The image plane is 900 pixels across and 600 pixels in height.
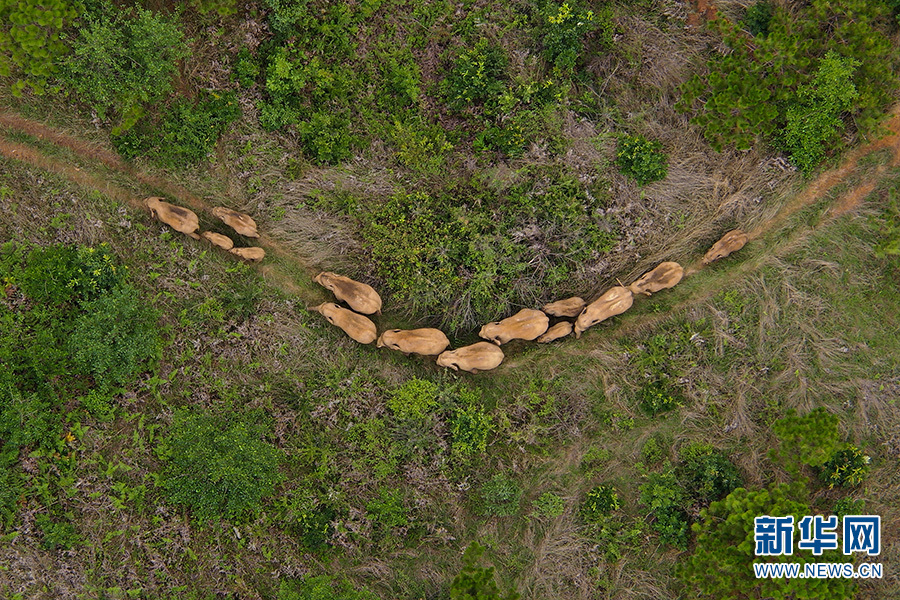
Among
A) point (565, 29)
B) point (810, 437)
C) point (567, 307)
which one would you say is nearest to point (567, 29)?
point (565, 29)

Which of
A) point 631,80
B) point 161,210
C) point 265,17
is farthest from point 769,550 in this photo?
point 265,17

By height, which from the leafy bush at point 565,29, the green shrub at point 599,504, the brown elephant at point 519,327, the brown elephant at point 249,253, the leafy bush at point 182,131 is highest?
the leafy bush at point 565,29

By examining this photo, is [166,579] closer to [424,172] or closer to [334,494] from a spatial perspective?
[334,494]

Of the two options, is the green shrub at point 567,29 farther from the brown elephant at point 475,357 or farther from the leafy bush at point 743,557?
the leafy bush at point 743,557

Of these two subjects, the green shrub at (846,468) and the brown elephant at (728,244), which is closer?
the green shrub at (846,468)

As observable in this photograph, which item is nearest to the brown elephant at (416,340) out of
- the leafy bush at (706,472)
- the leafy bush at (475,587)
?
the leafy bush at (475,587)

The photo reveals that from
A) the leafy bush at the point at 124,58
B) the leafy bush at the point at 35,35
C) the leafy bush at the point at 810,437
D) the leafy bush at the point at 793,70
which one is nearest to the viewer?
the leafy bush at the point at 35,35

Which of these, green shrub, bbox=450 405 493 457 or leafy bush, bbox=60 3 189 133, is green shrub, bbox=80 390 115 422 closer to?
leafy bush, bbox=60 3 189 133
